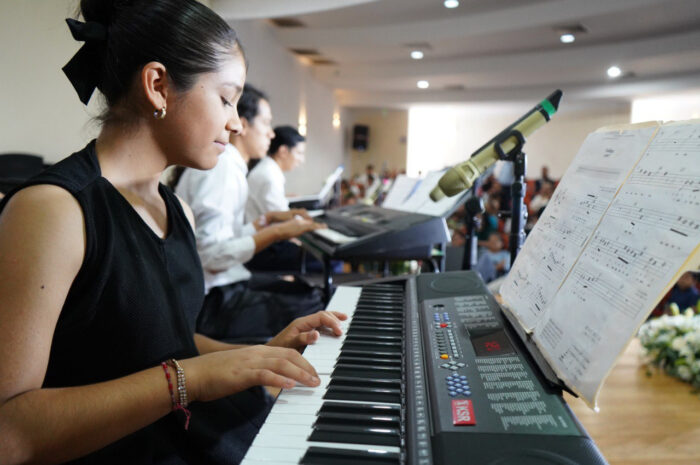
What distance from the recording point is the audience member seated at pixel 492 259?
15.0ft

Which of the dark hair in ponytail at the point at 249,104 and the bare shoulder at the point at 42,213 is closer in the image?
the bare shoulder at the point at 42,213

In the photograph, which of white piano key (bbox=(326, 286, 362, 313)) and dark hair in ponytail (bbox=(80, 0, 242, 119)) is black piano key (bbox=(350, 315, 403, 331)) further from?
dark hair in ponytail (bbox=(80, 0, 242, 119))

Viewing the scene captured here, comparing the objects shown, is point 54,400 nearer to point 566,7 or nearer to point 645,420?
point 645,420

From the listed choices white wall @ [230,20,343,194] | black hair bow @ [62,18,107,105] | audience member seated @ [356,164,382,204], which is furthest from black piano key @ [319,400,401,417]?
white wall @ [230,20,343,194]

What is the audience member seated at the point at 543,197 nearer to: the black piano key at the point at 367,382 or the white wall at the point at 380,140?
the black piano key at the point at 367,382

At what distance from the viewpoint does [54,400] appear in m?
0.74

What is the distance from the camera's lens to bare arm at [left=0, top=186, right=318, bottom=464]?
72cm

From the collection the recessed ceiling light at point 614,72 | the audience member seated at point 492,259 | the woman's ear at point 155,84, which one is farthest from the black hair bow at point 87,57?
the recessed ceiling light at point 614,72

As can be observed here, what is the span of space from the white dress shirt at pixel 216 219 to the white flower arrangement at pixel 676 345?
1535 millimetres

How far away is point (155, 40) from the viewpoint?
0.98 metres

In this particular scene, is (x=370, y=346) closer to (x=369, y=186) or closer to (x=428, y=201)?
(x=428, y=201)

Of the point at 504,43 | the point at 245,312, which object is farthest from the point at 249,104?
the point at 504,43

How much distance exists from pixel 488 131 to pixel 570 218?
49.3 feet

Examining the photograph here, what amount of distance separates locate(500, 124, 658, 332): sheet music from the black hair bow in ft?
3.07
